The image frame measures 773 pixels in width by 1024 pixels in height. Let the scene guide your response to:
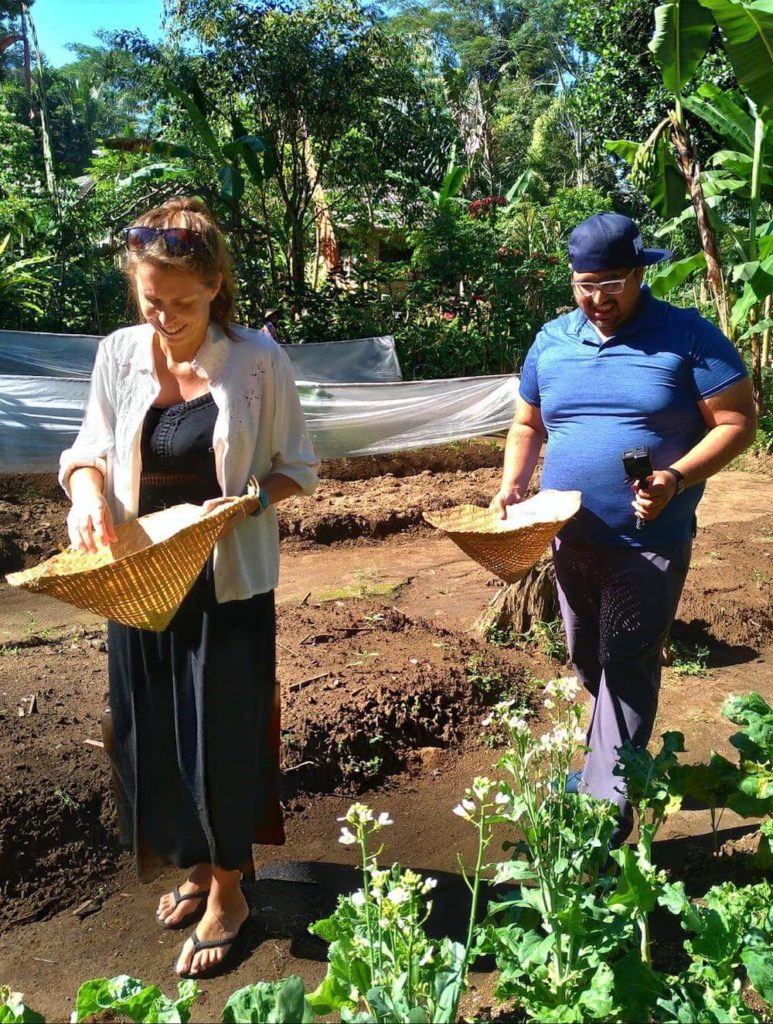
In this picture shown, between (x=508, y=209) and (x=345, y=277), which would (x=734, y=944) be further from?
(x=508, y=209)

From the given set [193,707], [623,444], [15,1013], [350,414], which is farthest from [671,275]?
[15,1013]

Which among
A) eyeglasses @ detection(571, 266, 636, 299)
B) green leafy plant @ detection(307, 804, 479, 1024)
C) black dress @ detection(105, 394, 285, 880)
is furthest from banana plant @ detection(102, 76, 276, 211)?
green leafy plant @ detection(307, 804, 479, 1024)

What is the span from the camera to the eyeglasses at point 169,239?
6.96ft

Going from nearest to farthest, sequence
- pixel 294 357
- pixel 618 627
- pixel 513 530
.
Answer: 1. pixel 513 530
2. pixel 618 627
3. pixel 294 357

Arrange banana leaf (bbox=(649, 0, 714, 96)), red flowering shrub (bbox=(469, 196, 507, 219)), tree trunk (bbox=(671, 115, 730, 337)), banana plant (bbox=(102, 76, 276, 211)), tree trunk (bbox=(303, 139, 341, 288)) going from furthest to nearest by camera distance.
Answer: red flowering shrub (bbox=(469, 196, 507, 219)) → tree trunk (bbox=(303, 139, 341, 288)) → banana plant (bbox=(102, 76, 276, 211)) → tree trunk (bbox=(671, 115, 730, 337)) → banana leaf (bbox=(649, 0, 714, 96))

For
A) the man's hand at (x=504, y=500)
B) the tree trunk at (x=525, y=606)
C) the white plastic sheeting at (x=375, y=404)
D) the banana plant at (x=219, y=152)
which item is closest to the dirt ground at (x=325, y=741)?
the tree trunk at (x=525, y=606)

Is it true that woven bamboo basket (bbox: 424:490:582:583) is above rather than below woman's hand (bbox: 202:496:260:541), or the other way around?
below

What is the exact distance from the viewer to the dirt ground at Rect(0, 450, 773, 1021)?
8.74 feet

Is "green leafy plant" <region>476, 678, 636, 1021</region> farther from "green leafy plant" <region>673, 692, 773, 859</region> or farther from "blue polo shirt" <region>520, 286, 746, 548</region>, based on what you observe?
"blue polo shirt" <region>520, 286, 746, 548</region>

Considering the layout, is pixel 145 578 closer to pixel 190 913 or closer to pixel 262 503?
pixel 262 503

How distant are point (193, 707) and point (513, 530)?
36.5 inches

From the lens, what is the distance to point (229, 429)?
2.23 m

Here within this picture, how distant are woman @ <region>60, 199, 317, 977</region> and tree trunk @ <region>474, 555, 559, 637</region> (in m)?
2.36

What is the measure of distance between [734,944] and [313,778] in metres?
1.88
